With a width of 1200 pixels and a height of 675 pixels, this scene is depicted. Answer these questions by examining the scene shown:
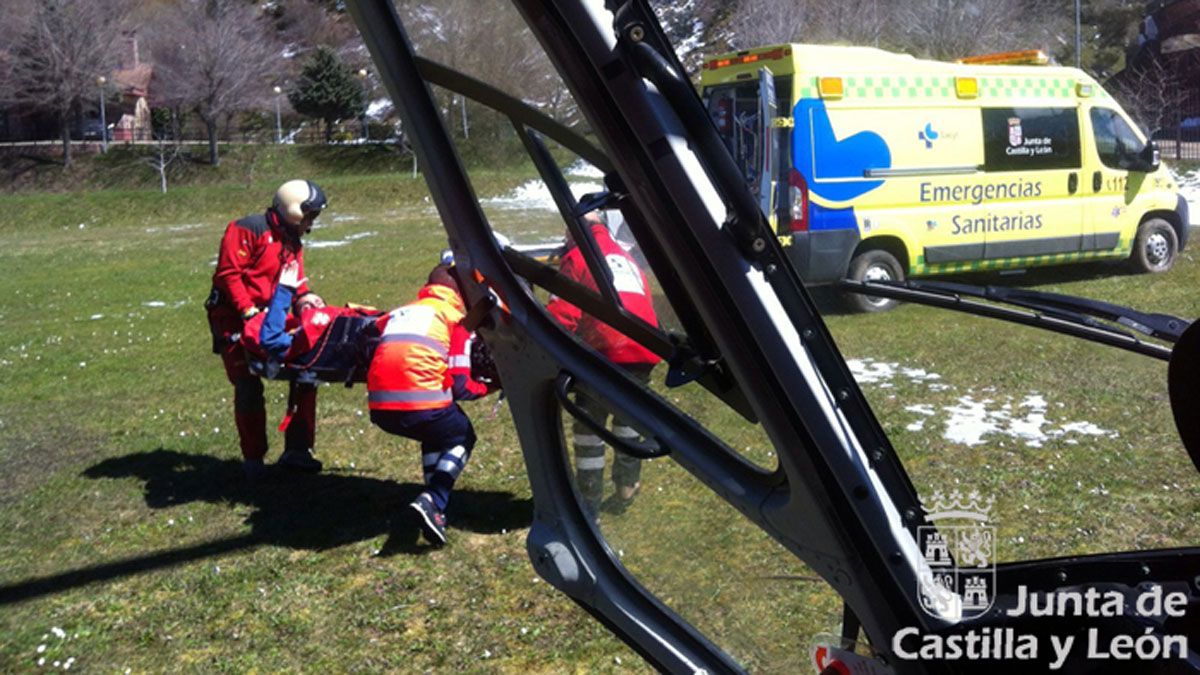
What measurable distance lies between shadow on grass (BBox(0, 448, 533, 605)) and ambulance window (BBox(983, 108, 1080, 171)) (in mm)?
3515

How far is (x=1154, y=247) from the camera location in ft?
24.8

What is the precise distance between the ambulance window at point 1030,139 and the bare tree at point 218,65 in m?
41.4

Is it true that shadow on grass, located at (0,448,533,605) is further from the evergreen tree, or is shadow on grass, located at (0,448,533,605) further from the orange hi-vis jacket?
the evergreen tree

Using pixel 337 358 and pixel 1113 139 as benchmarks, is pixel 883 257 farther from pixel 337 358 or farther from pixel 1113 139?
pixel 337 358

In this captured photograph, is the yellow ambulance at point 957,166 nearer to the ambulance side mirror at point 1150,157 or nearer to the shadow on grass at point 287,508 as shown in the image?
the ambulance side mirror at point 1150,157

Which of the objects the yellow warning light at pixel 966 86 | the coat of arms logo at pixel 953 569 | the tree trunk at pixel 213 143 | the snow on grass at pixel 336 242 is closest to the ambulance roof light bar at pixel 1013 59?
the yellow warning light at pixel 966 86

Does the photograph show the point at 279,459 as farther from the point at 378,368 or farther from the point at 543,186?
the point at 543,186

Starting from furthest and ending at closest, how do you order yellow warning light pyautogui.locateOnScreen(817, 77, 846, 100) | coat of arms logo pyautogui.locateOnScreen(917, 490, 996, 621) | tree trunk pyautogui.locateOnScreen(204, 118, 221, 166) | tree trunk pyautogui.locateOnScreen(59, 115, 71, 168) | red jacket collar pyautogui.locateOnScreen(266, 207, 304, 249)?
tree trunk pyautogui.locateOnScreen(59, 115, 71, 168), tree trunk pyautogui.locateOnScreen(204, 118, 221, 166), yellow warning light pyautogui.locateOnScreen(817, 77, 846, 100), red jacket collar pyautogui.locateOnScreen(266, 207, 304, 249), coat of arms logo pyautogui.locateOnScreen(917, 490, 996, 621)

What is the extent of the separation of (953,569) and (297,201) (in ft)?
16.5

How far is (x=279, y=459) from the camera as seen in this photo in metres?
6.82

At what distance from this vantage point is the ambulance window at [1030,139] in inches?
252

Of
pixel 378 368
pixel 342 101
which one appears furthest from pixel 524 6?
pixel 342 101

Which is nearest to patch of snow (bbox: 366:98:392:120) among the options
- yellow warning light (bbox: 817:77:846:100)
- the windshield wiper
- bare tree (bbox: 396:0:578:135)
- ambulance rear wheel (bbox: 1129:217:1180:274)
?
bare tree (bbox: 396:0:578:135)

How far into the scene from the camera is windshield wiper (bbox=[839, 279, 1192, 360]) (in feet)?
7.04
